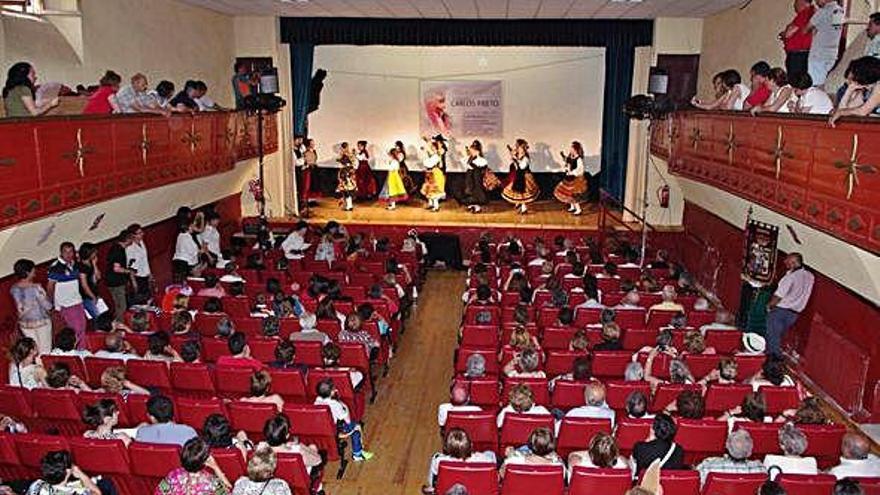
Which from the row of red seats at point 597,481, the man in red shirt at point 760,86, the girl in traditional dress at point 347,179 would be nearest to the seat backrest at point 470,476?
the row of red seats at point 597,481

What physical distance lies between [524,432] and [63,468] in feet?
10.8

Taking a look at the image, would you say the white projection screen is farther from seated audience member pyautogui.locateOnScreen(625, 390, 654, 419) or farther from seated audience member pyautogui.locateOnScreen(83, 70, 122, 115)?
seated audience member pyautogui.locateOnScreen(625, 390, 654, 419)

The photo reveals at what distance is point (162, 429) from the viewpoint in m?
5.62

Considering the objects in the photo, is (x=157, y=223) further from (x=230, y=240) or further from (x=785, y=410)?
(x=785, y=410)

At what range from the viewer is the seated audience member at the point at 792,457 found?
17.5ft

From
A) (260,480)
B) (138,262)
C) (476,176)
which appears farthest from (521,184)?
(260,480)

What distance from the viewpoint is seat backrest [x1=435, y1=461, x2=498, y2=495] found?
16.8 ft

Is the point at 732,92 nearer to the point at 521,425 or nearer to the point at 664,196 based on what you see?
the point at 521,425

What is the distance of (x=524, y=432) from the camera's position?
20.1 ft

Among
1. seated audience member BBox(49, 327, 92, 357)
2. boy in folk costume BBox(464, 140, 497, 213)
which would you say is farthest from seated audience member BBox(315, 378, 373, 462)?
boy in folk costume BBox(464, 140, 497, 213)

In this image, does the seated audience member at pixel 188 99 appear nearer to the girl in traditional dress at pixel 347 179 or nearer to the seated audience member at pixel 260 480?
the girl in traditional dress at pixel 347 179

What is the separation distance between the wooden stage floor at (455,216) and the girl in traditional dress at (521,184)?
286 mm

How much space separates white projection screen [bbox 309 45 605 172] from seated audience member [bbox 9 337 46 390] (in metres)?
13.9

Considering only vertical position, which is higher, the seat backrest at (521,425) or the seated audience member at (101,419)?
the seated audience member at (101,419)
